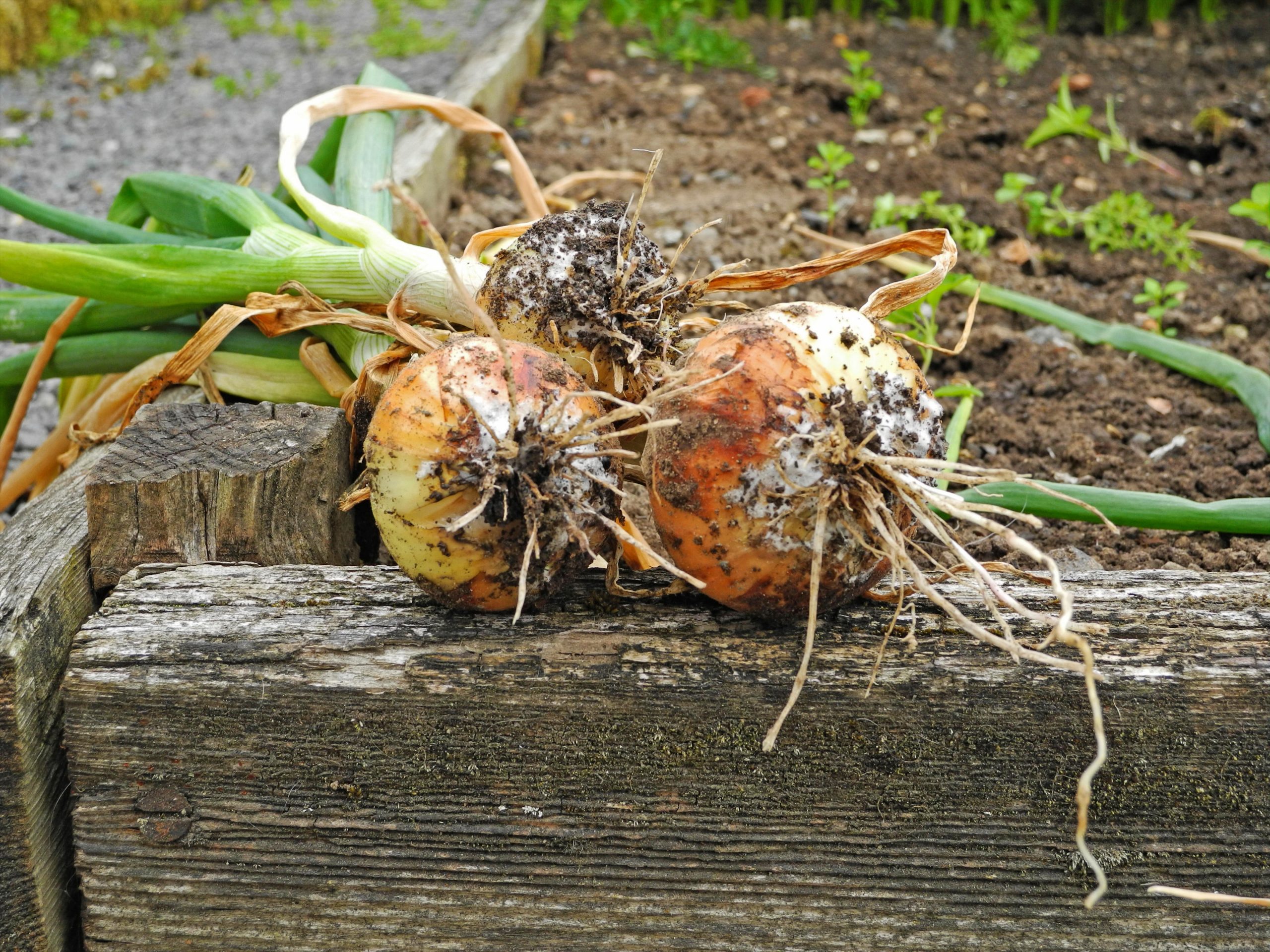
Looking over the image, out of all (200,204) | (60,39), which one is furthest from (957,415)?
(60,39)

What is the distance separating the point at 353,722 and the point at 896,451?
2.37 feet

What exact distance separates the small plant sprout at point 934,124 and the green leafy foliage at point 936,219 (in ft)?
2.42

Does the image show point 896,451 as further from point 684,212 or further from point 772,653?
point 684,212

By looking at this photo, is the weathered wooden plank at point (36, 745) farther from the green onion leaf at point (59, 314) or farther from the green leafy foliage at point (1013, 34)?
the green leafy foliage at point (1013, 34)

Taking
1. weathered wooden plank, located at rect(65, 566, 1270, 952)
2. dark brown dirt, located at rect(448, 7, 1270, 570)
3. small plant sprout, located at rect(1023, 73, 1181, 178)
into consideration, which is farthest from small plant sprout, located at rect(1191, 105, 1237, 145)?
weathered wooden plank, located at rect(65, 566, 1270, 952)

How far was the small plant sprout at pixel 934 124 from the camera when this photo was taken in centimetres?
386

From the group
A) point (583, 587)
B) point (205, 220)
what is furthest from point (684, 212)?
point (583, 587)

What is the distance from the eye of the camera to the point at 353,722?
4.19ft

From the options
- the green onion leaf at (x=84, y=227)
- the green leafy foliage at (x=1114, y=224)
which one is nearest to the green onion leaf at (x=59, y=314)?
the green onion leaf at (x=84, y=227)

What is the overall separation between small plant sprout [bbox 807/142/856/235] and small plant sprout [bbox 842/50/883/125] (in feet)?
2.17

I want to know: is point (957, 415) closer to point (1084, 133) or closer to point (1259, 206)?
point (1259, 206)

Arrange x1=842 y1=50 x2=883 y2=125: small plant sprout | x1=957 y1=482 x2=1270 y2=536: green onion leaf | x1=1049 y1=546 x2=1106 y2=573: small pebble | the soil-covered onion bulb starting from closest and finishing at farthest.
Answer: the soil-covered onion bulb
x1=957 y1=482 x2=1270 y2=536: green onion leaf
x1=1049 y1=546 x2=1106 y2=573: small pebble
x1=842 y1=50 x2=883 y2=125: small plant sprout

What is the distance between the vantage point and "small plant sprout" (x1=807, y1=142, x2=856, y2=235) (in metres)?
3.07

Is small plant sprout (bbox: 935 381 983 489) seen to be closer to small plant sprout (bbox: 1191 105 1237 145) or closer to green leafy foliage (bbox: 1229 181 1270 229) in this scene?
green leafy foliage (bbox: 1229 181 1270 229)
